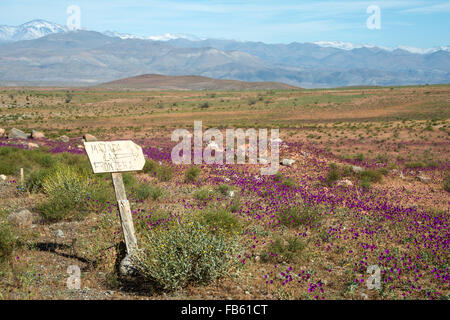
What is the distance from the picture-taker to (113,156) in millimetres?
5844

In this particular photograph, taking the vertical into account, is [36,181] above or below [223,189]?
above

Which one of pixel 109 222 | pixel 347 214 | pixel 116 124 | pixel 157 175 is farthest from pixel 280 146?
pixel 116 124

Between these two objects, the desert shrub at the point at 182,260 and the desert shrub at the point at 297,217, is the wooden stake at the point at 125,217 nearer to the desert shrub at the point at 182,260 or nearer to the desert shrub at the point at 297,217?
the desert shrub at the point at 182,260

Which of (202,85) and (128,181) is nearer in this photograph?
(128,181)

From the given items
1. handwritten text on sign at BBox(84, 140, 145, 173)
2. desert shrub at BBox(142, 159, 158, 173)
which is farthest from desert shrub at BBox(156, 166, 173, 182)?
handwritten text on sign at BBox(84, 140, 145, 173)

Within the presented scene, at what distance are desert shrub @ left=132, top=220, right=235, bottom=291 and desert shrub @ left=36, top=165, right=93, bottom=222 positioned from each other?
131 inches

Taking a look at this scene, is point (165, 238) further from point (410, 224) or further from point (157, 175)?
point (157, 175)

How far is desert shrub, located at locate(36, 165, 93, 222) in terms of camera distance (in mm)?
8094

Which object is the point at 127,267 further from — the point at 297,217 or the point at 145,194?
the point at 145,194

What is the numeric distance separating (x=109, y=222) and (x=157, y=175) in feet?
17.9

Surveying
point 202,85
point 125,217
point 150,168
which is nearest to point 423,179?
point 150,168

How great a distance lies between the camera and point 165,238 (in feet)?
18.1

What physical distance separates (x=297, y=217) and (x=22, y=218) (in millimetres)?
6123

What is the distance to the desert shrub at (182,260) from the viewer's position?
519cm
